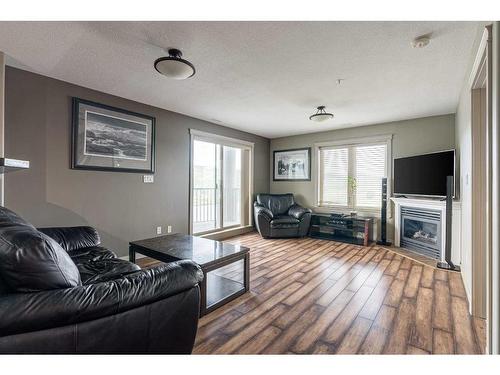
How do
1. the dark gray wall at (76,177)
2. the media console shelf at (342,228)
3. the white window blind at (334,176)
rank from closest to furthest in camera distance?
the dark gray wall at (76,177)
the media console shelf at (342,228)
the white window blind at (334,176)

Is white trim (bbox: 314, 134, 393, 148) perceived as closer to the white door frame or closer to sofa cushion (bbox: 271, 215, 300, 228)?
sofa cushion (bbox: 271, 215, 300, 228)

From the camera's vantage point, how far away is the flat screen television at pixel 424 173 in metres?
3.34

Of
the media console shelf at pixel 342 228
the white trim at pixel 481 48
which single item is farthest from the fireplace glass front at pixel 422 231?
the white trim at pixel 481 48

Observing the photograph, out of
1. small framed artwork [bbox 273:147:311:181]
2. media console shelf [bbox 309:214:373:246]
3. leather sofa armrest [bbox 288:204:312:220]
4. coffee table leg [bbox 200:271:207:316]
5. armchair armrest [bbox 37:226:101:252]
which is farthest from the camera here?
small framed artwork [bbox 273:147:311:181]

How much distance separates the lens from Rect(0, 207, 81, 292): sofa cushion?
103 cm

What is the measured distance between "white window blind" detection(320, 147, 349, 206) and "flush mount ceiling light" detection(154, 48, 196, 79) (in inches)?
157

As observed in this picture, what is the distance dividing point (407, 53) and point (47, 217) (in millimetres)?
4146

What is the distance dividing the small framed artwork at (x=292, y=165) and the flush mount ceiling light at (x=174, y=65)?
3959mm

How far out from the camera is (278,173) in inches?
246

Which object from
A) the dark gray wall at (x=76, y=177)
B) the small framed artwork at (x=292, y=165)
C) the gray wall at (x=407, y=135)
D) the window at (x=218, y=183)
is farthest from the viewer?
the small framed artwork at (x=292, y=165)

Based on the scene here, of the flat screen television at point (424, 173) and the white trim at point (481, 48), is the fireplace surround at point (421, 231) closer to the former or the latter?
the flat screen television at point (424, 173)

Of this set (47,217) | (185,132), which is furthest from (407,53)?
(47,217)

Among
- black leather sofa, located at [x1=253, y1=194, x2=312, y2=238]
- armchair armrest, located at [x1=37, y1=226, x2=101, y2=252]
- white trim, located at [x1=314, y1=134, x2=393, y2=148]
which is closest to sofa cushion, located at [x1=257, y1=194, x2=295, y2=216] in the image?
black leather sofa, located at [x1=253, y1=194, x2=312, y2=238]

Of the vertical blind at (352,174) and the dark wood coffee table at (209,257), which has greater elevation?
the vertical blind at (352,174)
